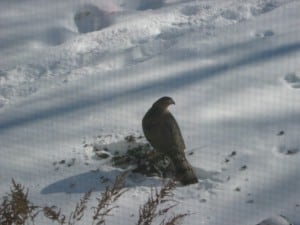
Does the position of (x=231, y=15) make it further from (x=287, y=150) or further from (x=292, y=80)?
(x=287, y=150)

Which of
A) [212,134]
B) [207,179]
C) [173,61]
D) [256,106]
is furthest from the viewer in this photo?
[173,61]

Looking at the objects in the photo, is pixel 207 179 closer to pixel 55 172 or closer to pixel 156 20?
pixel 55 172

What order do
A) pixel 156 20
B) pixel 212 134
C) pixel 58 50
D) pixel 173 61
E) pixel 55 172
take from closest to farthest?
1. pixel 55 172
2. pixel 212 134
3. pixel 173 61
4. pixel 58 50
5. pixel 156 20

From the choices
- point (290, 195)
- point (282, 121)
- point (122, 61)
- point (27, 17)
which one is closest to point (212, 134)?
point (282, 121)

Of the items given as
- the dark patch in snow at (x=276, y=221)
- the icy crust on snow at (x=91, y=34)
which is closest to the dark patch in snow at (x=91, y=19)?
the icy crust on snow at (x=91, y=34)

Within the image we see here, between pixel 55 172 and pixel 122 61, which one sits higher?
pixel 122 61

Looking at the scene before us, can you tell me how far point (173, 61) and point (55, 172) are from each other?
218cm

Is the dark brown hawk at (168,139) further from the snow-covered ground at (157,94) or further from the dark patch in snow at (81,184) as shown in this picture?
the dark patch in snow at (81,184)

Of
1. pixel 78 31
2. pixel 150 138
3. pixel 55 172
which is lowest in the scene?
pixel 55 172

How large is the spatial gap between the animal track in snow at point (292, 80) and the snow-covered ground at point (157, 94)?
0.01 meters

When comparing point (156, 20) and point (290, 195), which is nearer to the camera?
point (290, 195)

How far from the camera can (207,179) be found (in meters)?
3.89

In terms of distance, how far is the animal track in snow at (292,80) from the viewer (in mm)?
5102

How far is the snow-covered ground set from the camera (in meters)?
3.80
